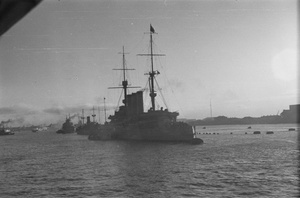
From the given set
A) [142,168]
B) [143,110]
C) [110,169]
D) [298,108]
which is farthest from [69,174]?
[298,108]

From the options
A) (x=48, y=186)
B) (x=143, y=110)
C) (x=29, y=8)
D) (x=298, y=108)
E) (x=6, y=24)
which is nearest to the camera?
(x=29, y=8)

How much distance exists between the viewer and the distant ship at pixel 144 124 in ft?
190

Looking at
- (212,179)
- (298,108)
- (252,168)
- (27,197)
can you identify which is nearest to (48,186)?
(27,197)

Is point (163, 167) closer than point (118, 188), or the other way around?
point (118, 188)

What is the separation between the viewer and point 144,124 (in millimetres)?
67188

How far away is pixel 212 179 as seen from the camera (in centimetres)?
2116

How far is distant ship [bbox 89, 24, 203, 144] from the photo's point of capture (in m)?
57.9

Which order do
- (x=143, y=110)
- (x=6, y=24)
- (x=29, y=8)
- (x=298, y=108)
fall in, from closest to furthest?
(x=29, y=8)
(x=6, y=24)
(x=143, y=110)
(x=298, y=108)

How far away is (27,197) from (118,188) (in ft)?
18.7

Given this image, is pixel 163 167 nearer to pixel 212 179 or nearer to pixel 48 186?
pixel 212 179

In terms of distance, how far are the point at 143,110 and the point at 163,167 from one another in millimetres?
48205

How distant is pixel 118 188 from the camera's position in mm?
19031

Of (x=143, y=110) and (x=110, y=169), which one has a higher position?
(x=143, y=110)

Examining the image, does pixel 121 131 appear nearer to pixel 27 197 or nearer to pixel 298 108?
pixel 27 197
